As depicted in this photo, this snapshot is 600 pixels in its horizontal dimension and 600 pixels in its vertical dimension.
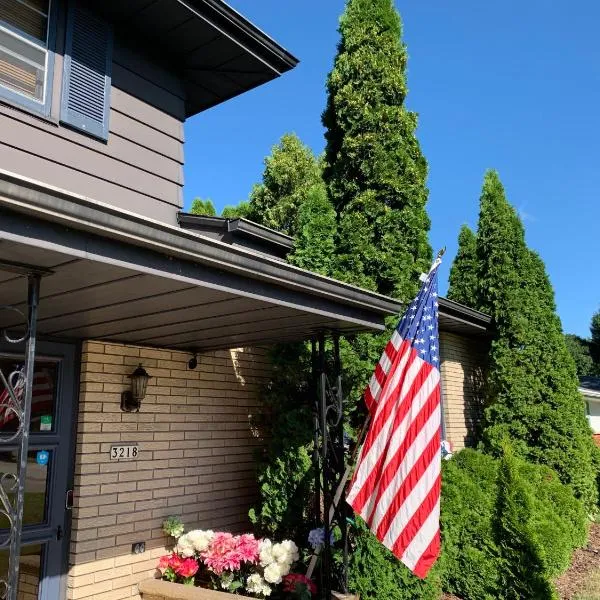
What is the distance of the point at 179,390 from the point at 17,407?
10.4 ft

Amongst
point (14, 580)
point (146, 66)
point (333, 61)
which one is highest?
point (333, 61)

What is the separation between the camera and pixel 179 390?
17.9ft

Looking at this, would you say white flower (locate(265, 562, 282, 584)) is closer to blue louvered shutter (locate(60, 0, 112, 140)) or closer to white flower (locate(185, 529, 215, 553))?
white flower (locate(185, 529, 215, 553))

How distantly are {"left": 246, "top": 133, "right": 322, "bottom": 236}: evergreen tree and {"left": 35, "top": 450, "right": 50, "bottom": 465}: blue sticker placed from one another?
47.4 ft

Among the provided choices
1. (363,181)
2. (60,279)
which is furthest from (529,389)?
(60,279)

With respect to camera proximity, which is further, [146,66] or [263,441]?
[263,441]

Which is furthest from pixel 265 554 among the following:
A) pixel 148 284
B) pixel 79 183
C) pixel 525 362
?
pixel 525 362

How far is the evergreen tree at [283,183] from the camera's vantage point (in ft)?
60.5

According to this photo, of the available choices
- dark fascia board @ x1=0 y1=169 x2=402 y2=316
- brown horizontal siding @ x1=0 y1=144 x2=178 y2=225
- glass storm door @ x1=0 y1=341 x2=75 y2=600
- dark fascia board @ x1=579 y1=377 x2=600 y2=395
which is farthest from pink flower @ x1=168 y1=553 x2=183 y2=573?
dark fascia board @ x1=579 y1=377 x2=600 y2=395

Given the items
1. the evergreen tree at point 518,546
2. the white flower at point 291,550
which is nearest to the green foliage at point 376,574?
the white flower at point 291,550

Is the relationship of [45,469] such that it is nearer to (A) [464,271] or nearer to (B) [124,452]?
(B) [124,452]

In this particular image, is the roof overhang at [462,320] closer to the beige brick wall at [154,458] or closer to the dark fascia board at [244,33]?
the beige brick wall at [154,458]

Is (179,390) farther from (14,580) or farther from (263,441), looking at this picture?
(14,580)

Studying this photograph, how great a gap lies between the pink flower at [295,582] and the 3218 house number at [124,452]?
1.67 meters
